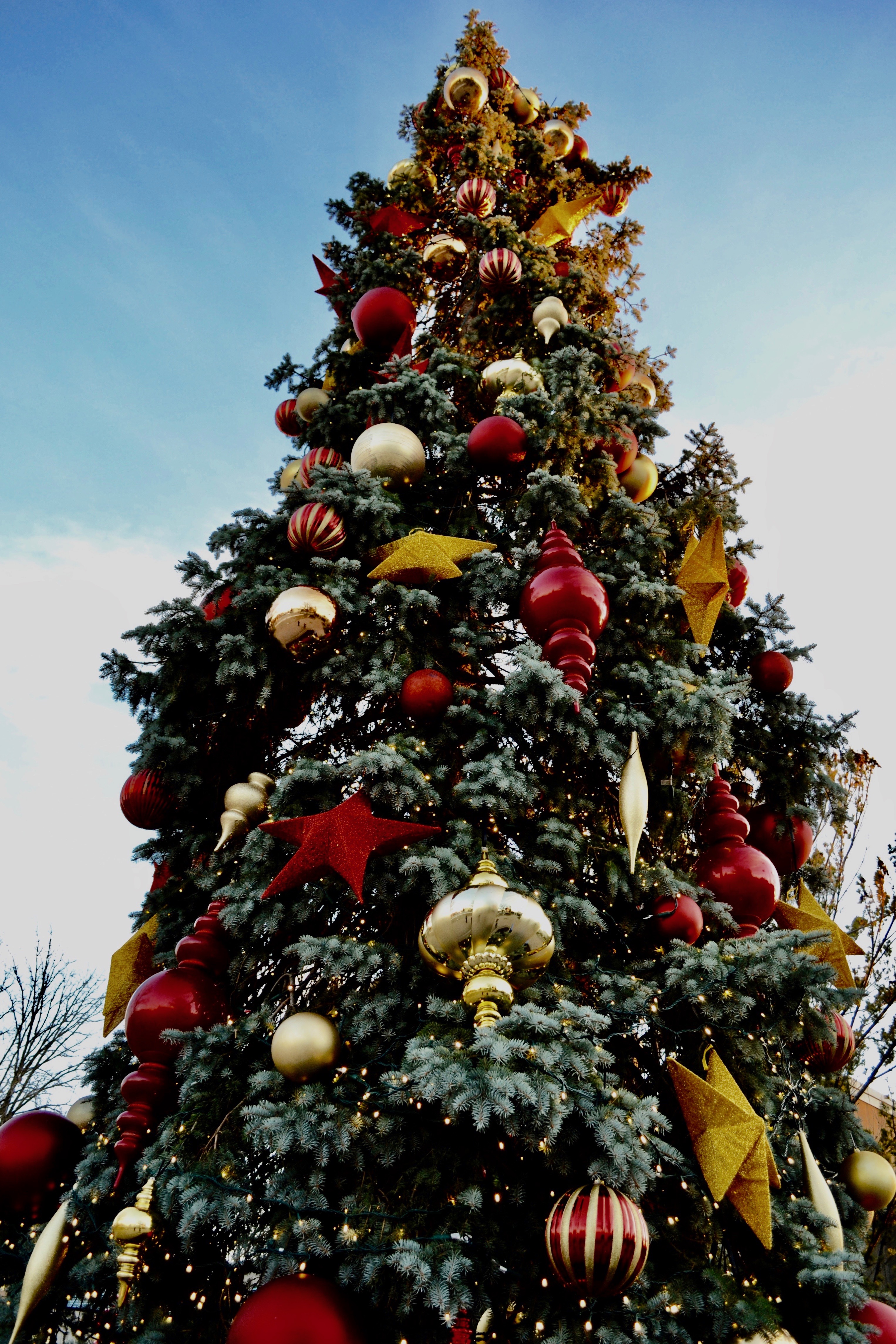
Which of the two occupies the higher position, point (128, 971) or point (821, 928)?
point (821, 928)

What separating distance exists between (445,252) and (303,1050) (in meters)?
5.59

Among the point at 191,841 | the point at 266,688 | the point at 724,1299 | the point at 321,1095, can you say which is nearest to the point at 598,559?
the point at 266,688

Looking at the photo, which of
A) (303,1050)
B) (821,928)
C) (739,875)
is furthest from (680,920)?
(303,1050)

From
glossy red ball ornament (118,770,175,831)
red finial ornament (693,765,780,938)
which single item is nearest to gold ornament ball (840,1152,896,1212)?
red finial ornament (693,765,780,938)

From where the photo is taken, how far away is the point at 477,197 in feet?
19.7

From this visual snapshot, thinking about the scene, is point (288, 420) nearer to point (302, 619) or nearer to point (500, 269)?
point (500, 269)

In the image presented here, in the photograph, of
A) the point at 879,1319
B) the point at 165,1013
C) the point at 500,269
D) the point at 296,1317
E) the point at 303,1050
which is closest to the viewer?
the point at 296,1317

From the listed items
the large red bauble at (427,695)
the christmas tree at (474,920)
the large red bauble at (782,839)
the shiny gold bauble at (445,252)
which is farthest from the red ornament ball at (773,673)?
the shiny gold bauble at (445,252)

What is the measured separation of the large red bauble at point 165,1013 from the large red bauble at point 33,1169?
668 millimetres

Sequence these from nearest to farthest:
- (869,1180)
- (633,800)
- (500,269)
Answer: (633,800) → (869,1180) → (500,269)

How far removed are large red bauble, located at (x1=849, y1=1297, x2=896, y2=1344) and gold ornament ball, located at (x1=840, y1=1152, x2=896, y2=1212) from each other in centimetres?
50

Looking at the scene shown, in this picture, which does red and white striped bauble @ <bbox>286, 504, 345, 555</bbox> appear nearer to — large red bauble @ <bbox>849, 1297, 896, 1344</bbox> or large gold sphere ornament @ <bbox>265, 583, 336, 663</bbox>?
large gold sphere ornament @ <bbox>265, 583, 336, 663</bbox>

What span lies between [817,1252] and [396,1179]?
1596 millimetres

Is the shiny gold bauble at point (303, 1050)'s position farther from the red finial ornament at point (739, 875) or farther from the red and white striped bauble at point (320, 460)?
the red and white striped bauble at point (320, 460)
